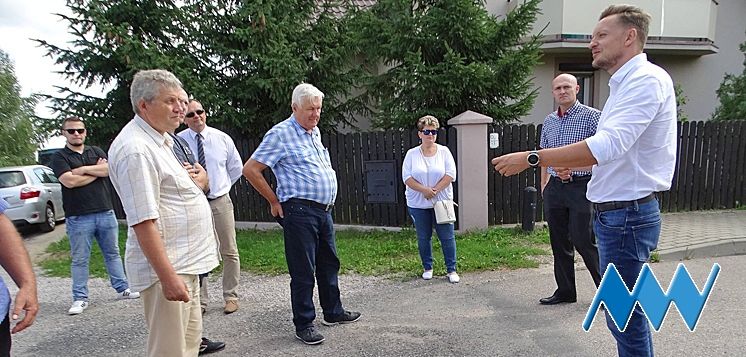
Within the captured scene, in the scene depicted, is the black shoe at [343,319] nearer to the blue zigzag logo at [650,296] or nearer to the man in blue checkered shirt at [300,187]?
the man in blue checkered shirt at [300,187]

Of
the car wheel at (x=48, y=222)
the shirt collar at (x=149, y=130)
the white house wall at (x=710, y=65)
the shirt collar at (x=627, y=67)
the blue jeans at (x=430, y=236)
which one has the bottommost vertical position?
the car wheel at (x=48, y=222)

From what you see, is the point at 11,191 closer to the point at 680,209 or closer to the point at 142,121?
the point at 142,121

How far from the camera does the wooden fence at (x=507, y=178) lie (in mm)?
7090

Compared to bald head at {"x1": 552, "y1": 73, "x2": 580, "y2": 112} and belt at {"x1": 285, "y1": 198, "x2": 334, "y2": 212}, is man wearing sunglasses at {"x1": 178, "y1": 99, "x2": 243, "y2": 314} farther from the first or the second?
bald head at {"x1": 552, "y1": 73, "x2": 580, "y2": 112}

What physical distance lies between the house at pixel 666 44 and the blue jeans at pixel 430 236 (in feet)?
24.1

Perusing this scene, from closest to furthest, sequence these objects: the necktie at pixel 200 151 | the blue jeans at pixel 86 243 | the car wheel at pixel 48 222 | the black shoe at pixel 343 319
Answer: the black shoe at pixel 343 319 < the necktie at pixel 200 151 < the blue jeans at pixel 86 243 < the car wheel at pixel 48 222

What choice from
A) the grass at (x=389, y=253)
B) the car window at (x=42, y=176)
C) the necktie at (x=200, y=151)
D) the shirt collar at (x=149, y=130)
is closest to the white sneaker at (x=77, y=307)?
the grass at (x=389, y=253)

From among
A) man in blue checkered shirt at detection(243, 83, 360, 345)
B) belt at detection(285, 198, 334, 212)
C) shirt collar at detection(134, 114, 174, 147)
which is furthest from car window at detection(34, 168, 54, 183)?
shirt collar at detection(134, 114, 174, 147)

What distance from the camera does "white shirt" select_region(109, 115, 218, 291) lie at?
6.64 ft

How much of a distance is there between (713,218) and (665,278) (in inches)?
152

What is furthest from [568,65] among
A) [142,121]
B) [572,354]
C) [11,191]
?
[11,191]

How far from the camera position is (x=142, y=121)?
2219mm

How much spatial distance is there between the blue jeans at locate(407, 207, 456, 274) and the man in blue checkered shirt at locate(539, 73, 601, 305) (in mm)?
1048

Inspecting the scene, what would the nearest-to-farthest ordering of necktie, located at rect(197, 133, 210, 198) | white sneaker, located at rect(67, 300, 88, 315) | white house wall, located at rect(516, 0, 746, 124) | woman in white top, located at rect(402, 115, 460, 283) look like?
necktie, located at rect(197, 133, 210, 198) → white sneaker, located at rect(67, 300, 88, 315) → woman in white top, located at rect(402, 115, 460, 283) → white house wall, located at rect(516, 0, 746, 124)
